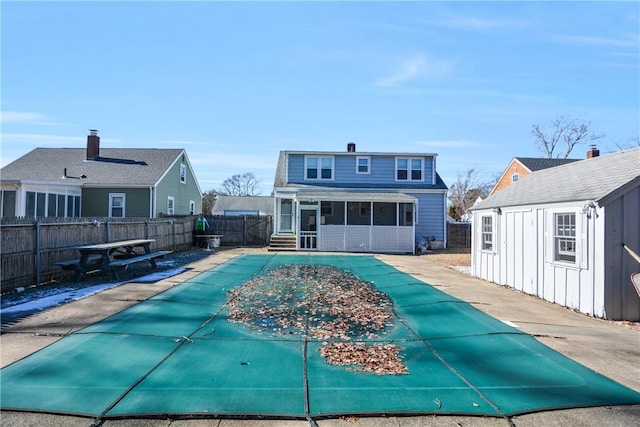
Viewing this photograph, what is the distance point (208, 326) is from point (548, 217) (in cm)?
813

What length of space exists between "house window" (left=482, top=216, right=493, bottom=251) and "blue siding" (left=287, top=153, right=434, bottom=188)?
1082cm

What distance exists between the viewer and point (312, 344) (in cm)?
557

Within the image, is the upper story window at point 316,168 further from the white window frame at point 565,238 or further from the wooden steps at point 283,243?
the white window frame at point 565,238

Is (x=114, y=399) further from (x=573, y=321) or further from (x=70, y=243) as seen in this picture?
(x=70, y=243)

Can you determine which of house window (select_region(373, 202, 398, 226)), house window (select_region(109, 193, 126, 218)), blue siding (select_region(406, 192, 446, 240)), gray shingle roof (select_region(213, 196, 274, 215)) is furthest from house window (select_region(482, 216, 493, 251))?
gray shingle roof (select_region(213, 196, 274, 215))

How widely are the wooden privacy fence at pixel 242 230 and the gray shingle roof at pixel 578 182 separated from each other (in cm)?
1508

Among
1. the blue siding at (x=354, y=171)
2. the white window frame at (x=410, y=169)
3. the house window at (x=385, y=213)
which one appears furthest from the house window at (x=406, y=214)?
the white window frame at (x=410, y=169)

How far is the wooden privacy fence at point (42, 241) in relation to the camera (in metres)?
8.68

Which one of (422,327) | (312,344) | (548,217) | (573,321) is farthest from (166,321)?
(548,217)

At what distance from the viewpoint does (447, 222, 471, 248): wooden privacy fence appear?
26.1 m

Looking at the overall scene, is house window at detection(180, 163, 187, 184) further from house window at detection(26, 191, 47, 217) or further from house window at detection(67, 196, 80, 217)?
house window at detection(26, 191, 47, 217)

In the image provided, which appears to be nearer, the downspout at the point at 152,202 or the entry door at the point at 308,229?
the entry door at the point at 308,229

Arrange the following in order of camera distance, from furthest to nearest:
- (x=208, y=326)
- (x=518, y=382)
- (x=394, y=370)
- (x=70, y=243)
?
(x=70, y=243) → (x=208, y=326) → (x=394, y=370) → (x=518, y=382)

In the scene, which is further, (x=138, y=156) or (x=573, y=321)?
(x=138, y=156)
